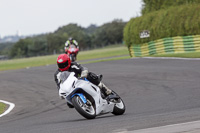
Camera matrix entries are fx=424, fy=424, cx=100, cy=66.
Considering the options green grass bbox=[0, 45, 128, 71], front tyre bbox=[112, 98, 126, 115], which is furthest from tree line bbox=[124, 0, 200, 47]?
front tyre bbox=[112, 98, 126, 115]

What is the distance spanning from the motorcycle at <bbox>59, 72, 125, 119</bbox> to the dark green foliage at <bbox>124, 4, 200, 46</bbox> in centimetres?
1745

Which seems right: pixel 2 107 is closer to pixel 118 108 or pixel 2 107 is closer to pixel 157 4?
pixel 118 108

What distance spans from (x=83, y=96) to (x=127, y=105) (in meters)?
2.60

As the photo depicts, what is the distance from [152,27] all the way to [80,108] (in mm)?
22401

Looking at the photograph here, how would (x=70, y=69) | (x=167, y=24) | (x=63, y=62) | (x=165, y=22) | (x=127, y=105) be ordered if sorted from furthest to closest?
(x=165, y=22) → (x=167, y=24) → (x=127, y=105) → (x=70, y=69) → (x=63, y=62)

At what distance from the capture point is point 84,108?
301 inches

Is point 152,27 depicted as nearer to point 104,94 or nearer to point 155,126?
point 104,94

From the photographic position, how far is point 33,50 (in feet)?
414

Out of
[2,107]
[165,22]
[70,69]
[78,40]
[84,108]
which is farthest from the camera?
[78,40]

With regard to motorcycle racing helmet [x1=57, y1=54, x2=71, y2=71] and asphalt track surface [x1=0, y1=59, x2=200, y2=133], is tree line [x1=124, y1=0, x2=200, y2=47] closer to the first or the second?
asphalt track surface [x1=0, y1=59, x2=200, y2=133]

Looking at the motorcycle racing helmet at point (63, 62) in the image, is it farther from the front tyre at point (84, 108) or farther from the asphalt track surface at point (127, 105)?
the asphalt track surface at point (127, 105)

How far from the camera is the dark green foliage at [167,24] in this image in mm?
24894

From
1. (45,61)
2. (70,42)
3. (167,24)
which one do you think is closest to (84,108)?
(70,42)

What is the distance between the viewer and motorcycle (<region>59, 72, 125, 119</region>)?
759 cm
